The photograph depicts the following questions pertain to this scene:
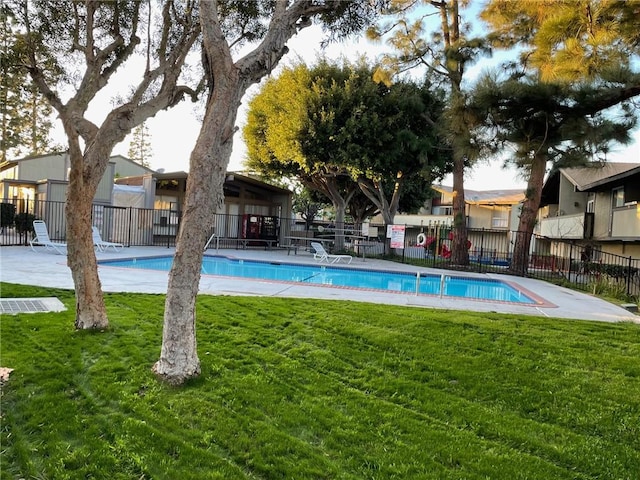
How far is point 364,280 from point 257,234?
460 inches

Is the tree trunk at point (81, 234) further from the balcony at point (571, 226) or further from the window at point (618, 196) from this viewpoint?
the balcony at point (571, 226)

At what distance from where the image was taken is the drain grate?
5.65m

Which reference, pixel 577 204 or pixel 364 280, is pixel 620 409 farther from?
pixel 577 204

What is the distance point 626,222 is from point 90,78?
55.4ft

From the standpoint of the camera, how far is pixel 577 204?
2267cm

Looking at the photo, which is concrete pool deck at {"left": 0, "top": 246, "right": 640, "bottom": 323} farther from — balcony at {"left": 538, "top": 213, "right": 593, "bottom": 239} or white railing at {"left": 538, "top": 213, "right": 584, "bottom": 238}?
white railing at {"left": 538, "top": 213, "right": 584, "bottom": 238}

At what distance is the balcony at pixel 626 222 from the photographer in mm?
14924

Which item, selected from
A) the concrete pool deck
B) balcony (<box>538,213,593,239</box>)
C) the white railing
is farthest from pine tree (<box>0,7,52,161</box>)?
the white railing

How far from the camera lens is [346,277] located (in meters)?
14.5

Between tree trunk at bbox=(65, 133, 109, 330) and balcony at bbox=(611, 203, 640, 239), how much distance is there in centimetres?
1624

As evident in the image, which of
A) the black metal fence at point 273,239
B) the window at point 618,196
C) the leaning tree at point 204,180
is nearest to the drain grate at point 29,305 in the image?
the leaning tree at point 204,180

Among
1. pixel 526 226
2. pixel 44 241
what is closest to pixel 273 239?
pixel 44 241

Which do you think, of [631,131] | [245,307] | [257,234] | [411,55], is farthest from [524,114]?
[257,234]

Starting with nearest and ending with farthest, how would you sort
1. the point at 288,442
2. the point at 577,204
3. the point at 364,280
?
the point at 288,442 → the point at 364,280 → the point at 577,204
